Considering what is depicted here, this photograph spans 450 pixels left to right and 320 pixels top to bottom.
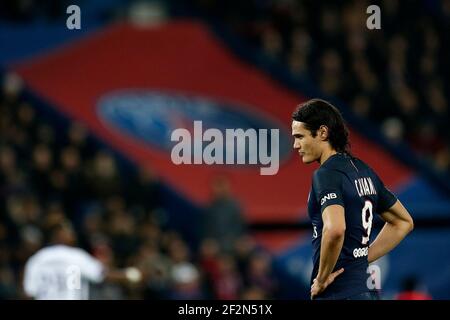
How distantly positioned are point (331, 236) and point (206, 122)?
10.6 meters

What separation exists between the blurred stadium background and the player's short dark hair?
5928 millimetres

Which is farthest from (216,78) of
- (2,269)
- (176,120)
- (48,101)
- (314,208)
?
(314,208)

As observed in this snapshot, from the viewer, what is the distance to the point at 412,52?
1834cm

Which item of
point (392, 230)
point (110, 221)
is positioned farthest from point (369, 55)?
point (392, 230)

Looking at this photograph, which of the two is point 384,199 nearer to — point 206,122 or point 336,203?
point 336,203

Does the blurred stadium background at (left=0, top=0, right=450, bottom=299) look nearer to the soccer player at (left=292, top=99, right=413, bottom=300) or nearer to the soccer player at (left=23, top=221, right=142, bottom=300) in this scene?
the soccer player at (left=23, top=221, right=142, bottom=300)

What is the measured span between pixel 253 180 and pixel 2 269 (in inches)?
184

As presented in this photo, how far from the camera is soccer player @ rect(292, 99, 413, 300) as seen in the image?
6.18m

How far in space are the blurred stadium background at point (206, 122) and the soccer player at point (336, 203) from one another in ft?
19.4

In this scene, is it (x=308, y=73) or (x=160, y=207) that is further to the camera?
(x=308, y=73)

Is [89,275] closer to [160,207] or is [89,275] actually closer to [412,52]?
[160,207]

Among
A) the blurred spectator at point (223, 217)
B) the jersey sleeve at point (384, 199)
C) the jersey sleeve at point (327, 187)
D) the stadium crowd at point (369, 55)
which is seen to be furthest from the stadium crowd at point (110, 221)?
the jersey sleeve at point (327, 187)
